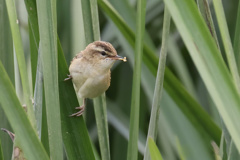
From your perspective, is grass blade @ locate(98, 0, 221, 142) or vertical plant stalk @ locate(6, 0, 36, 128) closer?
vertical plant stalk @ locate(6, 0, 36, 128)

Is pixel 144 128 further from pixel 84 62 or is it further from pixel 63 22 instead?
pixel 84 62

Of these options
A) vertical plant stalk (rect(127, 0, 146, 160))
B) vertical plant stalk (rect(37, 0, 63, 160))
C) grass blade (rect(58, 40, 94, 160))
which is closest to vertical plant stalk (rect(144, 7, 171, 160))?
vertical plant stalk (rect(127, 0, 146, 160))

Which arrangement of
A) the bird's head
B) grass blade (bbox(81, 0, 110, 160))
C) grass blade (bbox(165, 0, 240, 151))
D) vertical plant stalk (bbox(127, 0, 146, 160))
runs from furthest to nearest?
the bird's head → grass blade (bbox(81, 0, 110, 160)) → vertical plant stalk (bbox(127, 0, 146, 160)) → grass blade (bbox(165, 0, 240, 151))

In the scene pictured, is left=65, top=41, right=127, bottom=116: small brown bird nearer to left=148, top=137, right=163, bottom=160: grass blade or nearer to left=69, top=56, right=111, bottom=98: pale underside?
left=69, top=56, right=111, bottom=98: pale underside

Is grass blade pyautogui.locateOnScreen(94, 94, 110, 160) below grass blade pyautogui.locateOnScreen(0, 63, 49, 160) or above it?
below

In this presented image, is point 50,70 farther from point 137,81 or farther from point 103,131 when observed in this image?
point 103,131

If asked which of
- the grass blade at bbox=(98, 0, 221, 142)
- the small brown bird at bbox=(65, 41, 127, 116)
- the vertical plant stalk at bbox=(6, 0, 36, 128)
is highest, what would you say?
the vertical plant stalk at bbox=(6, 0, 36, 128)

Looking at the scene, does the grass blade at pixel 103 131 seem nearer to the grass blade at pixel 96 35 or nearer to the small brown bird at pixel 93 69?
the grass blade at pixel 96 35

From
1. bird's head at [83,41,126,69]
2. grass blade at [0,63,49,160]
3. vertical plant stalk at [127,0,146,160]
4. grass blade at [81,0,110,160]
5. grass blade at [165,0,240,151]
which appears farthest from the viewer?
bird's head at [83,41,126,69]
